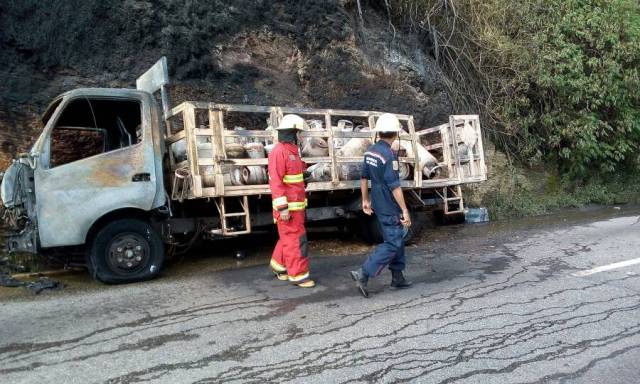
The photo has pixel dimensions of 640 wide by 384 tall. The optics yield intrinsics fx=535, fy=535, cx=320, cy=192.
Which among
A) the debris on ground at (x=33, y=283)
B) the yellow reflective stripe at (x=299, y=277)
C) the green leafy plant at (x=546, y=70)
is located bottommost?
the yellow reflective stripe at (x=299, y=277)

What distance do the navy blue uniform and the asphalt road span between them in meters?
0.38

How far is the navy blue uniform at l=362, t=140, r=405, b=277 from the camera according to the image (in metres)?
5.21

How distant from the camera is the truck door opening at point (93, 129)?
6055 millimetres

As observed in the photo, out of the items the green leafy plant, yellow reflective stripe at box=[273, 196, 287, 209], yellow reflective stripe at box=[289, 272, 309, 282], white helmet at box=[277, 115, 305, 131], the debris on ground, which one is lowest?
yellow reflective stripe at box=[289, 272, 309, 282]

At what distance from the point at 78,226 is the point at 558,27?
459 inches

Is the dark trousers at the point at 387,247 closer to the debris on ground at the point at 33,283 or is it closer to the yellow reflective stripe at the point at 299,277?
the yellow reflective stripe at the point at 299,277

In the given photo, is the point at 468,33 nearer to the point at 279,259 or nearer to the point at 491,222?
the point at 491,222

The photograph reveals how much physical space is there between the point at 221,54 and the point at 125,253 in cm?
587

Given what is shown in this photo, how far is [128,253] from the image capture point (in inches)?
238

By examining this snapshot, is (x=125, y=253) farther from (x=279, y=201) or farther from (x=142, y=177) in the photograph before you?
(x=279, y=201)

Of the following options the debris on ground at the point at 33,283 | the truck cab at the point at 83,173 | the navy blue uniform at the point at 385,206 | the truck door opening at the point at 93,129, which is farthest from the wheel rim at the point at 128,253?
the navy blue uniform at the point at 385,206

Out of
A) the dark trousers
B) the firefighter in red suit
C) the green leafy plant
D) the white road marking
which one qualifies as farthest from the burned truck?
the green leafy plant

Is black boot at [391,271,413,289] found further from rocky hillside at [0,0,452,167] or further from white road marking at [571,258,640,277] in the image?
rocky hillside at [0,0,452,167]

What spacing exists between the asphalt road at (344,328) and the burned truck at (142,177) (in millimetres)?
599
